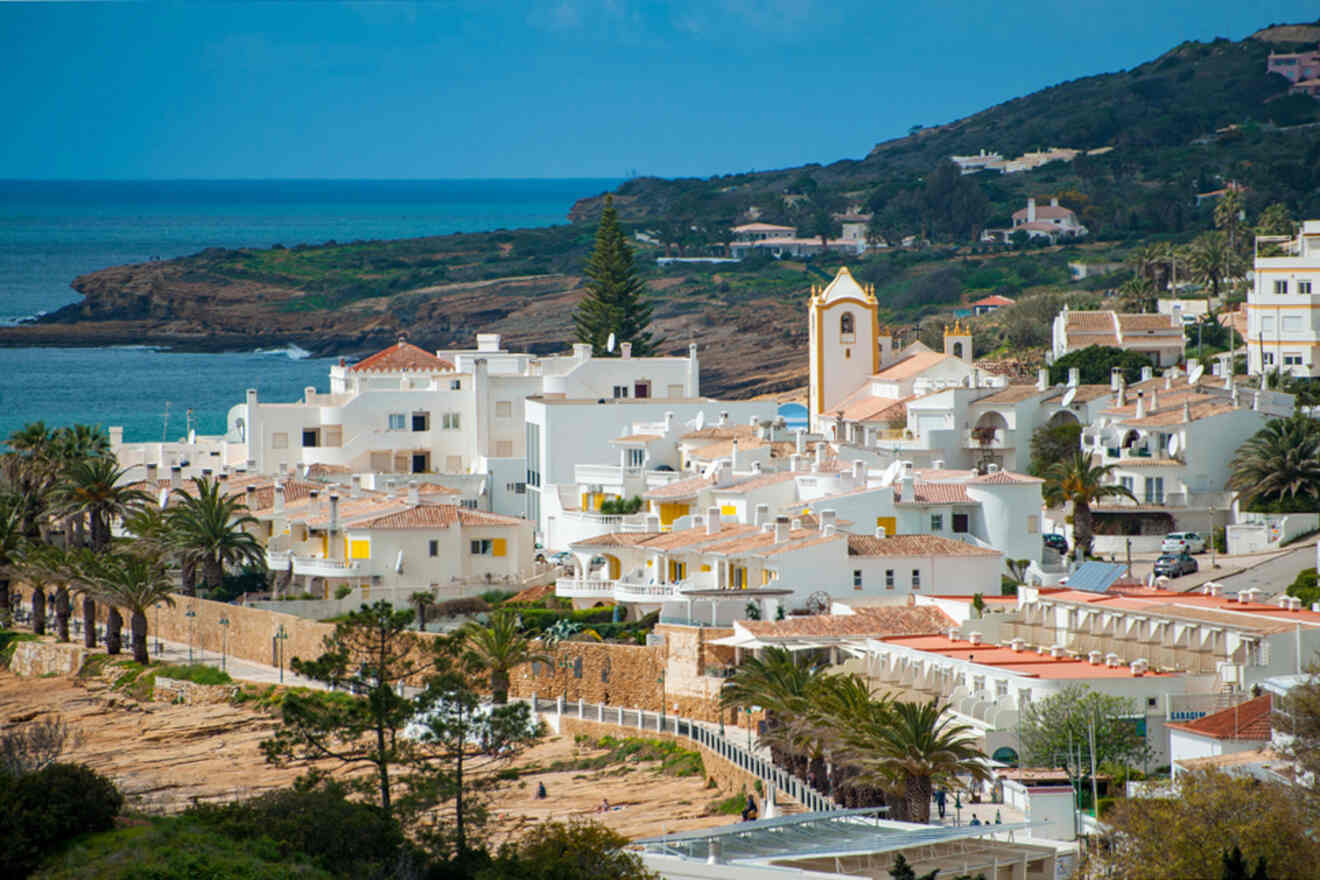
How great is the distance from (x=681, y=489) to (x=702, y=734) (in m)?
18.1

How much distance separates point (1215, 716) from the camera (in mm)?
38219

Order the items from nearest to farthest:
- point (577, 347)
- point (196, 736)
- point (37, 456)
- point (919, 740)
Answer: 1. point (919, 740)
2. point (196, 736)
3. point (37, 456)
4. point (577, 347)

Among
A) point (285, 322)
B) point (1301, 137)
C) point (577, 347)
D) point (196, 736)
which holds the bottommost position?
point (196, 736)

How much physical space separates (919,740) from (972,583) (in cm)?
1804

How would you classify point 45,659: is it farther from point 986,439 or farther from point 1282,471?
point 1282,471

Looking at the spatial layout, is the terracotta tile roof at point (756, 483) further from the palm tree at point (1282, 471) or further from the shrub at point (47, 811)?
the shrub at point (47, 811)

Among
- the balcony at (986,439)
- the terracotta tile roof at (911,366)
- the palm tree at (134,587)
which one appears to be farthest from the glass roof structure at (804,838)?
the terracotta tile roof at (911,366)

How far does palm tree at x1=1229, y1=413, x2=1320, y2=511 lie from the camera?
60.3 metres

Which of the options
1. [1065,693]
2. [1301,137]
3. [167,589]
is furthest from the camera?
[1301,137]

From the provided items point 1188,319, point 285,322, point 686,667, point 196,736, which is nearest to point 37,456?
point 196,736

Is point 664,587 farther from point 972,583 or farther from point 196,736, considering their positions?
point 196,736

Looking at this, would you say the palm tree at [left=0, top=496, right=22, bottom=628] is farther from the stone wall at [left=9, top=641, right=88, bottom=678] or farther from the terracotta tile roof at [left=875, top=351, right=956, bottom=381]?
the terracotta tile roof at [left=875, top=351, right=956, bottom=381]

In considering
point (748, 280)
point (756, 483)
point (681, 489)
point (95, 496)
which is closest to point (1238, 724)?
point (756, 483)

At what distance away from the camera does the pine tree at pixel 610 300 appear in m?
97.0
